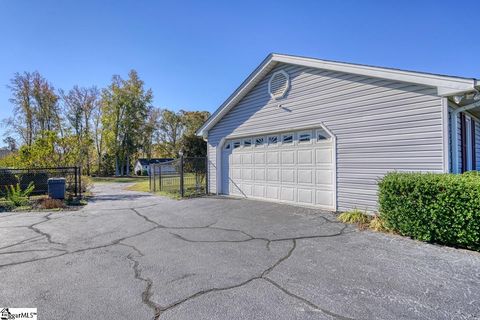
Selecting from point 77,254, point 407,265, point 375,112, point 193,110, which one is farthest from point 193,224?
point 193,110

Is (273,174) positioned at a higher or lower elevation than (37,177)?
higher

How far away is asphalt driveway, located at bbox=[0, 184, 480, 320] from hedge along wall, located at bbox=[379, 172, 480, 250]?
Answer: 0.89ft

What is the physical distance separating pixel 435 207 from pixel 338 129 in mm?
3509

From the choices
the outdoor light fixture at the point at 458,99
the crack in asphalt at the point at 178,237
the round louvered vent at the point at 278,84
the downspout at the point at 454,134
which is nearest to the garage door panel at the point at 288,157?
the round louvered vent at the point at 278,84

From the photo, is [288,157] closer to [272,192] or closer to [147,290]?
[272,192]

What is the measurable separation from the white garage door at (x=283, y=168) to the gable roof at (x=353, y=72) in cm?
176

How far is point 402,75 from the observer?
6262 mm

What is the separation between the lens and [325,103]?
7.91 m

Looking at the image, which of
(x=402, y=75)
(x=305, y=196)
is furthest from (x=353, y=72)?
(x=305, y=196)

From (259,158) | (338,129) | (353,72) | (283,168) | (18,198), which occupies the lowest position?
(18,198)

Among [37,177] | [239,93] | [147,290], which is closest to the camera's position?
[147,290]

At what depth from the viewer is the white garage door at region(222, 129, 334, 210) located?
26.3ft

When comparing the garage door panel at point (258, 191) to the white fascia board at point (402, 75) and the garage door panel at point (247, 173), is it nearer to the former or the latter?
the garage door panel at point (247, 173)

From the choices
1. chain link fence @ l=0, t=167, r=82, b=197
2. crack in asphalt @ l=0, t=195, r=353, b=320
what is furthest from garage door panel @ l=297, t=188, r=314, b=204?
chain link fence @ l=0, t=167, r=82, b=197
